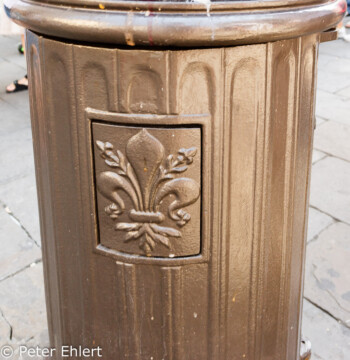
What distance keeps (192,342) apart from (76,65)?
82 cm

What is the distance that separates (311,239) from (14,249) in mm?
1664

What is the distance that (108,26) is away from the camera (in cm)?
114

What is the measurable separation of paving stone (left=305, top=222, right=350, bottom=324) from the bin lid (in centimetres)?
165

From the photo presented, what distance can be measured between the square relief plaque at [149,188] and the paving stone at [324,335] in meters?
1.15

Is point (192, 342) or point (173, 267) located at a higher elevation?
point (173, 267)

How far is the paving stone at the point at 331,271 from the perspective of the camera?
8.19 ft

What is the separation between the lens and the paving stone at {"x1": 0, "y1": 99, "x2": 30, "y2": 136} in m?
4.44

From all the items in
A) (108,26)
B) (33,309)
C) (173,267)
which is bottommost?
(33,309)

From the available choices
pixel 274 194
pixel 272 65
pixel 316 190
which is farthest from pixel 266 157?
pixel 316 190

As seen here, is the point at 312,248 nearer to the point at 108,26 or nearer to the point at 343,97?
the point at 108,26

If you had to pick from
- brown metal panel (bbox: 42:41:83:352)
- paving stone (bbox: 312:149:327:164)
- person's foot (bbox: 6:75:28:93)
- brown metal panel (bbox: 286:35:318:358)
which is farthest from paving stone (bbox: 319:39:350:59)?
brown metal panel (bbox: 42:41:83:352)

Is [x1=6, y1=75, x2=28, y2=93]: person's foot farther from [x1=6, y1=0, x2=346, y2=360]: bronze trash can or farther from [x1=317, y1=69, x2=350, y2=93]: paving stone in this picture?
[x1=6, y1=0, x2=346, y2=360]: bronze trash can

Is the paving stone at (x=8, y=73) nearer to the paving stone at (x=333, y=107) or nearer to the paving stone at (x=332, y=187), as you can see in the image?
the paving stone at (x=333, y=107)

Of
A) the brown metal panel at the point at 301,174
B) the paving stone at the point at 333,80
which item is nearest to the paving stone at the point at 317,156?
the paving stone at the point at 333,80
